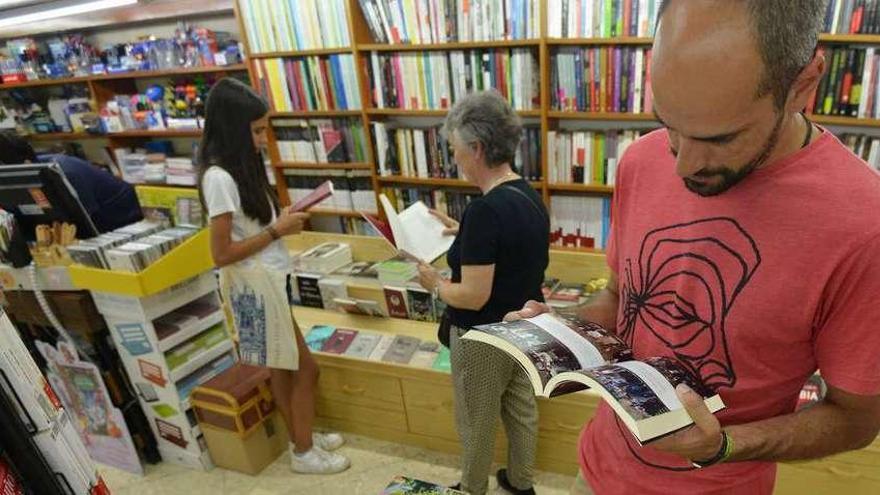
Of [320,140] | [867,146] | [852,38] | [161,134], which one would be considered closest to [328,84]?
[320,140]

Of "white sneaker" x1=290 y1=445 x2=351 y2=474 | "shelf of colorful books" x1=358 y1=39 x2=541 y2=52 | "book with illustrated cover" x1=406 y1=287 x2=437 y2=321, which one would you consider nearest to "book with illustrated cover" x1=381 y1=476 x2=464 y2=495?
"white sneaker" x1=290 y1=445 x2=351 y2=474

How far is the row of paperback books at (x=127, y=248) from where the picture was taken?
177cm

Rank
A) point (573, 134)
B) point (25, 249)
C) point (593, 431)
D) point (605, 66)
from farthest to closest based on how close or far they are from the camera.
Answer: point (573, 134), point (605, 66), point (25, 249), point (593, 431)

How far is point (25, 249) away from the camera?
1.87 m

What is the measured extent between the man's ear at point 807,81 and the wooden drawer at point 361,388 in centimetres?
172

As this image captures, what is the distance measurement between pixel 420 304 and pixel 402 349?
31cm

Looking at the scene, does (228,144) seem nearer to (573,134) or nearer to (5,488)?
(5,488)

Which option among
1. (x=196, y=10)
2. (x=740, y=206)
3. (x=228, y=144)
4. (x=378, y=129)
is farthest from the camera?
(x=196, y=10)

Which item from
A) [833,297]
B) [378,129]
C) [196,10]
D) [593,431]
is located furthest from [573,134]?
[196,10]

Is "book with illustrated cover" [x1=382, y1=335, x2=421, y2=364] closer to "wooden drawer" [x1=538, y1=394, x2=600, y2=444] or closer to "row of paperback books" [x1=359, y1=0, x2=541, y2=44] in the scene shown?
"wooden drawer" [x1=538, y1=394, x2=600, y2=444]

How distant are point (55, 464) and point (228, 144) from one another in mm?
1133

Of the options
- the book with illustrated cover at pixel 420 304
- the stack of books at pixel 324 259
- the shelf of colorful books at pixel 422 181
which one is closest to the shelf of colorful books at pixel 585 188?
the shelf of colorful books at pixel 422 181

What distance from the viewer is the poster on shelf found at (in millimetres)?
2074

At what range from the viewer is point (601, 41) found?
228cm
